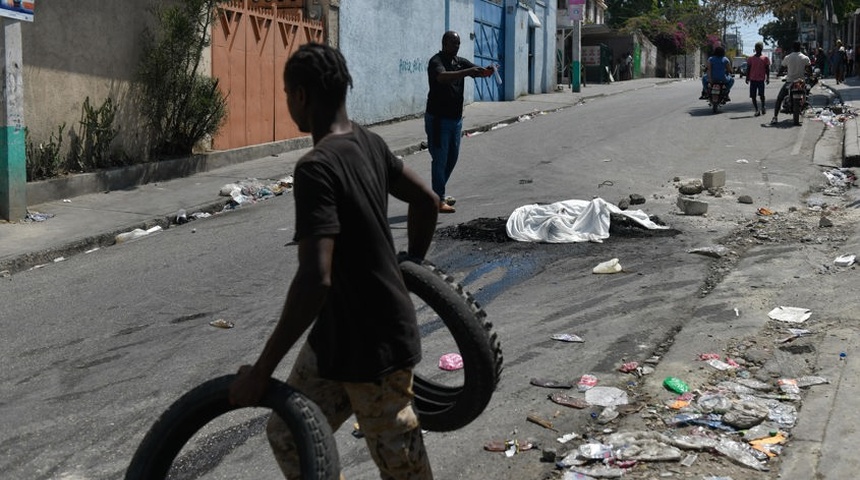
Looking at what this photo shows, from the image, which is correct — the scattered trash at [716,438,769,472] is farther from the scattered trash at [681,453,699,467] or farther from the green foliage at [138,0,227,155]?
the green foliage at [138,0,227,155]

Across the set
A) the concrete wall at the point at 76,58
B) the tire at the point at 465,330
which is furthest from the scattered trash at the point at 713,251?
the concrete wall at the point at 76,58

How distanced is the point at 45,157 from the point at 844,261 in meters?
9.01

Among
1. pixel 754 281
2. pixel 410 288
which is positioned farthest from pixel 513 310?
pixel 410 288

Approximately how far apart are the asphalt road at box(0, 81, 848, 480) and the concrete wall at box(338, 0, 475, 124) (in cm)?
817

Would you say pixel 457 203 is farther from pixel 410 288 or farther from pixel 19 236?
pixel 410 288

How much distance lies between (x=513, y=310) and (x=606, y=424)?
7.10 ft

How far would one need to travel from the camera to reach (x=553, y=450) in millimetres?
4398

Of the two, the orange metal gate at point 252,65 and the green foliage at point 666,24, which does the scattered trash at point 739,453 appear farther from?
the green foliage at point 666,24

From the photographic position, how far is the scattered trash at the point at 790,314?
637 centimetres

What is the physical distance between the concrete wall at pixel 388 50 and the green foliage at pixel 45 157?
328 inches

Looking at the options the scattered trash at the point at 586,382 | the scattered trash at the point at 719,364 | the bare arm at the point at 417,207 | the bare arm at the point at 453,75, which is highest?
the bare arm at the point at 453,75

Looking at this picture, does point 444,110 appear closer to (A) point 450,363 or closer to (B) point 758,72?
(A) point 450,363

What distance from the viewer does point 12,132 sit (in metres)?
10.6

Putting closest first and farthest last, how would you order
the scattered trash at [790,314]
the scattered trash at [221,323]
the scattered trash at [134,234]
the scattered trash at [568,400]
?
1. the scattered trash at [568,400]
2. the scattered trash at [790,314]
3. the scattered trash at [221,323]
4. the scattered trash at [134,234]
